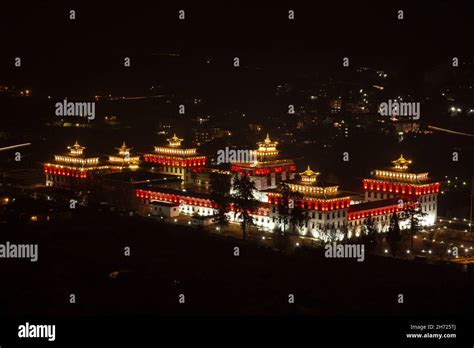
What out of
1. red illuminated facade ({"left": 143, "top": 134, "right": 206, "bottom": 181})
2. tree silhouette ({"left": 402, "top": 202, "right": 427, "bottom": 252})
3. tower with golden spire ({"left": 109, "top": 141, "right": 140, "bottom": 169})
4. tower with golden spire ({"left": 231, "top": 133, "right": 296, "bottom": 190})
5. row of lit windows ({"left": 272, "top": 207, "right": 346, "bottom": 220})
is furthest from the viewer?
red illuminated facade ({"left": 143, "top": 134, "right": 206, "bottom": 181})

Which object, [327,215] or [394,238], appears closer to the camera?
[394,238]

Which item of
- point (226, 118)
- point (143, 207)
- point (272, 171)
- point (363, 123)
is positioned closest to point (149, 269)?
point (143, 207)

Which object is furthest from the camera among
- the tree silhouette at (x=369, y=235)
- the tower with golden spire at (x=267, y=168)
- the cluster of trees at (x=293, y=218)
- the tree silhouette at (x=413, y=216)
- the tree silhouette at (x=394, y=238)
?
the tower with golden spire at (x=267, y=168)

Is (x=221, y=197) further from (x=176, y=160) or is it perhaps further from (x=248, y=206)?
Answer: (x=176, y=160)

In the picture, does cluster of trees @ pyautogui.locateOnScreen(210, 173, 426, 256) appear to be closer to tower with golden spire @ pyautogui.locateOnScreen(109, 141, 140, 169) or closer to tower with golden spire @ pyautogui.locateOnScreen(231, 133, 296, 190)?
tower with golden spire @ pyautogui.locateOnScreen(231, 133, 296, 190)

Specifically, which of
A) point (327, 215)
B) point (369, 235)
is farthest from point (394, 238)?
point (327, 215)

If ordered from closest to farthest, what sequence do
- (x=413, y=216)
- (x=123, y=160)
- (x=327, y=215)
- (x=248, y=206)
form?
(x=327, y=215) → (x=248, y=206) → (x=413, y=216) → (x=123, y=160)

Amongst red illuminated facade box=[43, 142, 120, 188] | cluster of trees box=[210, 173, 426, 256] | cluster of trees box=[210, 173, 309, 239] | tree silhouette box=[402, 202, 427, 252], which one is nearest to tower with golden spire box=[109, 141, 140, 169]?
red illuminated facade box=[43, 142, 120, 188]

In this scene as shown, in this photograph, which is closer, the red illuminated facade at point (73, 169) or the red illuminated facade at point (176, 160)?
the red illuminated facade at point (73, 169)

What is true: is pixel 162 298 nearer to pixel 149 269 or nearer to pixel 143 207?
pixel 149 269

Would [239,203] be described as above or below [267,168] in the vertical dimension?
below

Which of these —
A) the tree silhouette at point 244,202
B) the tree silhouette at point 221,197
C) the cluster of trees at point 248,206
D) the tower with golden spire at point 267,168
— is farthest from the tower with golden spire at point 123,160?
the tree silhouette at point 244,202

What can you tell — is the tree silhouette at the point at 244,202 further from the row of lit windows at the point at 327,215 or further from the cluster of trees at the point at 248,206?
the row of lit windows at the point at 327,215
